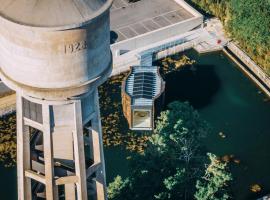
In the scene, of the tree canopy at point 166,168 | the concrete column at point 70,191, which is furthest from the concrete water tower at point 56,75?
the tree canopy at point 166,168

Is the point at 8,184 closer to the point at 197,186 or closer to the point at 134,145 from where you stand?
the point at 134,145

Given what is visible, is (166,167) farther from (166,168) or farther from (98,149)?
(98,149)

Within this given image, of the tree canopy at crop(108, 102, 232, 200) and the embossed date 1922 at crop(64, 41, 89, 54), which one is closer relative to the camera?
the embossed date 1922 at crop(64, 41, 89, 54)

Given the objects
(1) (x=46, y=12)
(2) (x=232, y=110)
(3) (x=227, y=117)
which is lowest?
(3) (x=227, y=117)

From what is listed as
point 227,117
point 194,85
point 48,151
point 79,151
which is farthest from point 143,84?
point 48,151

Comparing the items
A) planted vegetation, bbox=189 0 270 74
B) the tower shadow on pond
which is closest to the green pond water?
the tower shadow on pond

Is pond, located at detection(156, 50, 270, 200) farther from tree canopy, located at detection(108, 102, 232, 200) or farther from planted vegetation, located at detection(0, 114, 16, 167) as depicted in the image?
planted vegetation, located at detection(0, 114, 16, 167)
